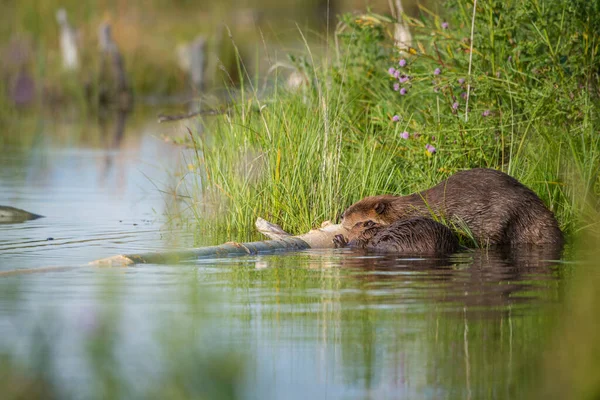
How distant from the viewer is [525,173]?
9.73 metres

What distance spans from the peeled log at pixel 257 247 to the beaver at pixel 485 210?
0.72ft

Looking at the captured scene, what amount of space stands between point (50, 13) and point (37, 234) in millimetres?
22787

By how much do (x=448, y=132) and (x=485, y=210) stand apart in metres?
1.29

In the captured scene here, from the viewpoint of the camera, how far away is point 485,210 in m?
8.73

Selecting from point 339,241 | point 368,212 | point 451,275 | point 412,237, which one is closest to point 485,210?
point 412,237

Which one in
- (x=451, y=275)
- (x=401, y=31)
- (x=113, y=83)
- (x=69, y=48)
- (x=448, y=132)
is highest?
(x=69, y=48)

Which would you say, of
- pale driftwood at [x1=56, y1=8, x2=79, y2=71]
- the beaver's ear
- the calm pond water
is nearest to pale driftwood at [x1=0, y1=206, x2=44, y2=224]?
the calm pond water

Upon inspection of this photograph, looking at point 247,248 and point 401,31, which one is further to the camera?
point 401,31

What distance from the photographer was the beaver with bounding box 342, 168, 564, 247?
28.6 ft

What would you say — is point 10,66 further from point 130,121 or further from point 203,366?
point 203,366

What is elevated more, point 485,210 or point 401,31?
point 401,31

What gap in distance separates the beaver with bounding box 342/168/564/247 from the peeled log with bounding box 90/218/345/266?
0.22 m

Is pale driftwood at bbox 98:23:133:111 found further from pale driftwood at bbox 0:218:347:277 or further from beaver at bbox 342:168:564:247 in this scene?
beaver at bbox 342:168:564:247

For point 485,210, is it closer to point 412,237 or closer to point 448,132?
point 412,237
